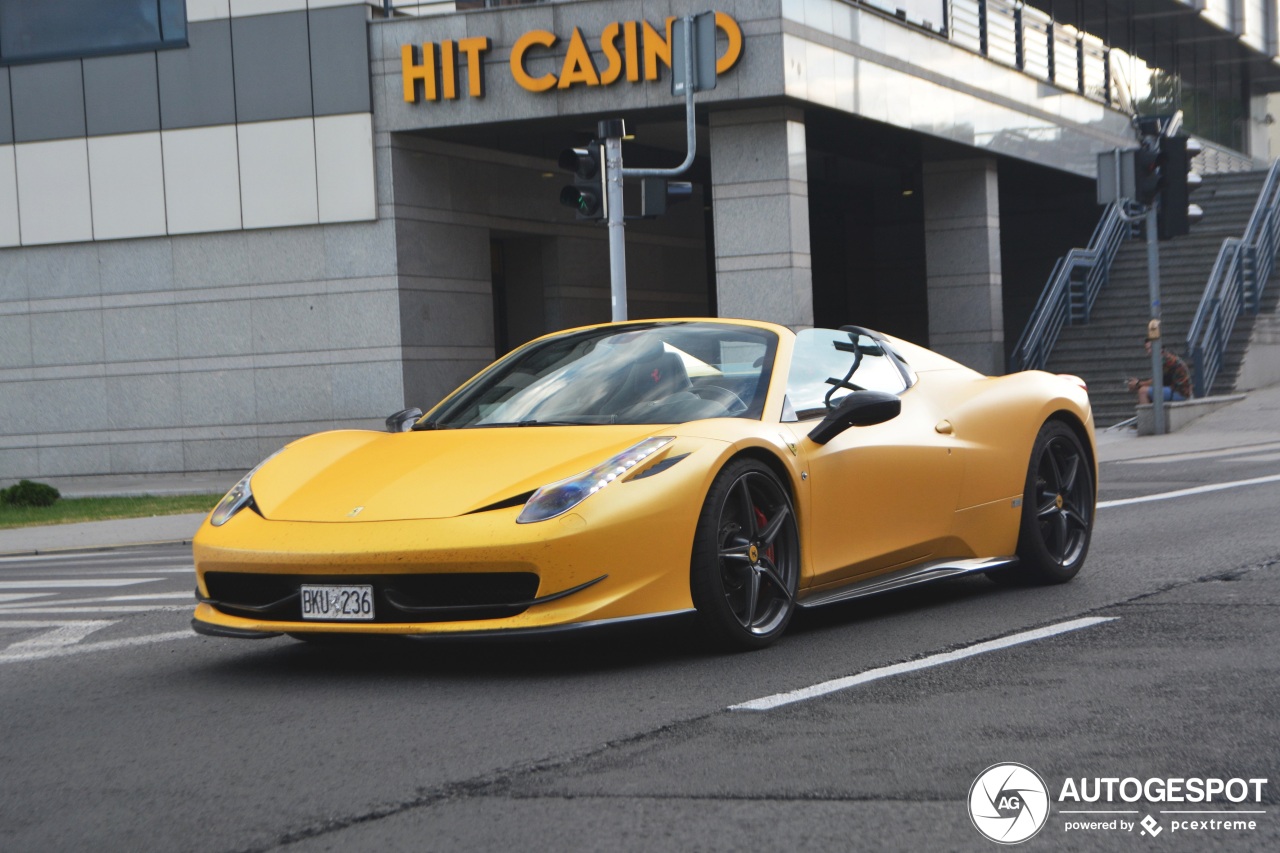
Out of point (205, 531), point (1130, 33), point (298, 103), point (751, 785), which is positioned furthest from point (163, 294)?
point (1130, 33)

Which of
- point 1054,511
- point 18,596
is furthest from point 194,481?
point 1054,511

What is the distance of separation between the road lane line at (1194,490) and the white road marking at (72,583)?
690 centimetres

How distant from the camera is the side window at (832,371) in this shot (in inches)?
272

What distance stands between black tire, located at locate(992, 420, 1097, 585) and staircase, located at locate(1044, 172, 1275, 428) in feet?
58.5

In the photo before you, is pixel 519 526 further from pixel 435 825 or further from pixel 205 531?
pixel 435 825

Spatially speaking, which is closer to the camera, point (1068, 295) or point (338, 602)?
point (338, 602)

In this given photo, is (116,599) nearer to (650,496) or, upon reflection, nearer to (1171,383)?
(650,496)

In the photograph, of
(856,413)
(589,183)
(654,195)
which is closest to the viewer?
(856,413)

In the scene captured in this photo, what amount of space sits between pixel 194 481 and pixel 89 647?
17338 mm

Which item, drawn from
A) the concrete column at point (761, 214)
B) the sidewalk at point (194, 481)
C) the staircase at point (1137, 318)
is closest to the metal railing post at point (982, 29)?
the staircase at point (1137, 318)

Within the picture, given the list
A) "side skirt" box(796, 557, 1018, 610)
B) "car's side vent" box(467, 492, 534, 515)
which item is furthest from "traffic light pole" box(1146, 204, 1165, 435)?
"car's side vent" box(467, 492, 534, 515)

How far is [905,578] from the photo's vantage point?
7180 millimetres

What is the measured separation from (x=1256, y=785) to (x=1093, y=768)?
0.40 metres

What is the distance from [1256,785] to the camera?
158 inches
